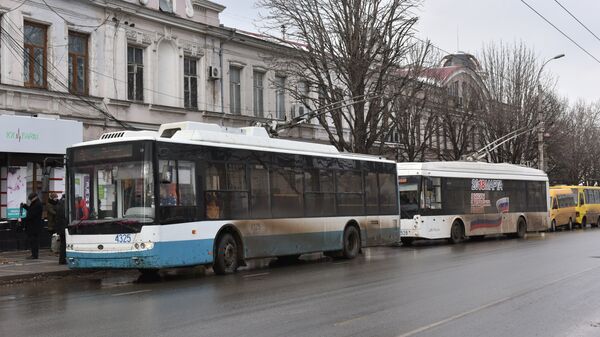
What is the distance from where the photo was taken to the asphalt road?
26.3 feet

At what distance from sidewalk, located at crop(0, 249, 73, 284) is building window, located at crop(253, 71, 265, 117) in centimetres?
1433

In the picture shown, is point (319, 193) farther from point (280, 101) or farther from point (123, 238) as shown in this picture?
point (280, 101)

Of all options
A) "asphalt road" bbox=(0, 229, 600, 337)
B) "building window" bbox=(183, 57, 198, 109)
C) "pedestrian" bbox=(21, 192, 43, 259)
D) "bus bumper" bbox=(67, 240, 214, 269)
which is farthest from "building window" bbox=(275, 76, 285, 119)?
"bus bumper" bbox=(67, 240, 214, 269)

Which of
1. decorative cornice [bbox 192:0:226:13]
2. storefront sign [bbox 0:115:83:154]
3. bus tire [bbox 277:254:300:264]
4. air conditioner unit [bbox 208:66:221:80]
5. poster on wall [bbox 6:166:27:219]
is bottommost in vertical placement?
bus tire [bbox 277:254:300:264]

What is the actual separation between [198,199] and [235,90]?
16440 millimetres

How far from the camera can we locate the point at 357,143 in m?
28.7

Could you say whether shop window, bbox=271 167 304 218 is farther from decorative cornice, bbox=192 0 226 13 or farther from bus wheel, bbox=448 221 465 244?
decorative cornice, bbox=192 0 226 13

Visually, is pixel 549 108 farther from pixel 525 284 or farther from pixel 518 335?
pixel 518 335

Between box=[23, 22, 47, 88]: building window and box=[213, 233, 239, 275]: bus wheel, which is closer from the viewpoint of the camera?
box=[213, 233, 239, 275]: bus wheel

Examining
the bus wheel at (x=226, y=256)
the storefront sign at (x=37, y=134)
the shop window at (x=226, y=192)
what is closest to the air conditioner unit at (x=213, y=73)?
the storefront sign at (x=37, y=134)

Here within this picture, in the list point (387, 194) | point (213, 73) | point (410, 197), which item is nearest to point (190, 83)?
point (213, 73)

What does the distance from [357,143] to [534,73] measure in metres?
20.5

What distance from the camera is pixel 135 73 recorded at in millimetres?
24891

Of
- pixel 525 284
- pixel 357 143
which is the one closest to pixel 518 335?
pixel 525 284
